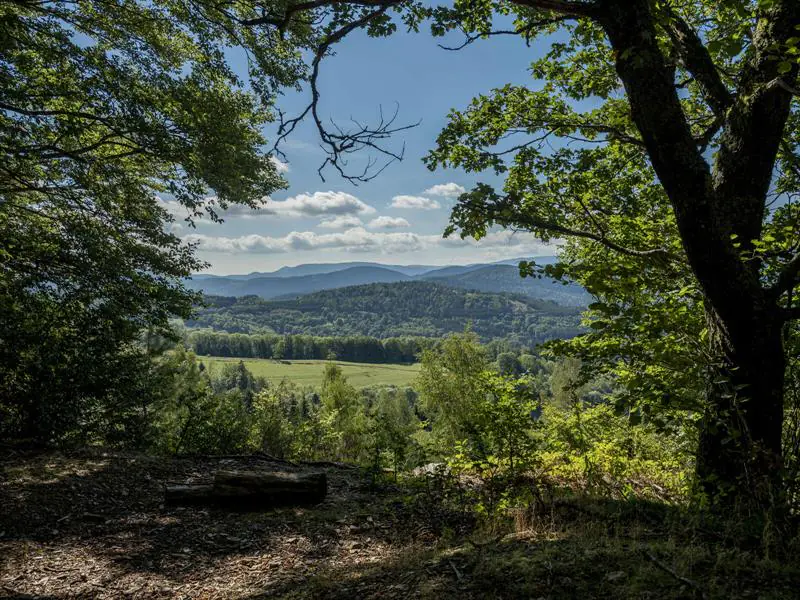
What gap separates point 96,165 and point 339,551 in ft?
31.3

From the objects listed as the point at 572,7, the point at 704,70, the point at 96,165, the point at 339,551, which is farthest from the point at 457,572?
the point at 96,165

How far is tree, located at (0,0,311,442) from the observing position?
814 cm

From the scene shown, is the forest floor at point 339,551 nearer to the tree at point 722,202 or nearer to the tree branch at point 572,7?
the tree at point 722,202

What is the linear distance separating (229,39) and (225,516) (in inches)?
361

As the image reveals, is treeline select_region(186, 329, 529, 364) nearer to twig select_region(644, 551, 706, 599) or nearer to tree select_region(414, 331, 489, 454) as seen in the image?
tree select_region(414, 331, 489, 454)

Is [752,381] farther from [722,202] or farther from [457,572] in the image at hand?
[457,572]

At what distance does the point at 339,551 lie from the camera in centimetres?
499

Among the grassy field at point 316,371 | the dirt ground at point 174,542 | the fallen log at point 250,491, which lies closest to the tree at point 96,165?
the dirt ground at point 174,542

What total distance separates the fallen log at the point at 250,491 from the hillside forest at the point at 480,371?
1.4 inches

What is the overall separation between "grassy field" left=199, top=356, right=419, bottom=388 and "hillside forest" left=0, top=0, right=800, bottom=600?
103m

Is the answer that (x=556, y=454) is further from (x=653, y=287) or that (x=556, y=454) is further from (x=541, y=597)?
(x=541, y=597)

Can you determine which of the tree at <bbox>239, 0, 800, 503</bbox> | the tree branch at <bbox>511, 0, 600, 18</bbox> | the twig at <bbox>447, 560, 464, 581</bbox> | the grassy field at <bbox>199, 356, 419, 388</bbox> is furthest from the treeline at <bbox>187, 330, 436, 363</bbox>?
the tree branch at <bbox>511, 0, 600, 18</bbox>

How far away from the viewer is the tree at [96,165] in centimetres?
814

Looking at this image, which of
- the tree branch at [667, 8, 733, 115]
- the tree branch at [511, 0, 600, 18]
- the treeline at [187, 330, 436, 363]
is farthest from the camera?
the treeline at [187, 330, 436, 363]
